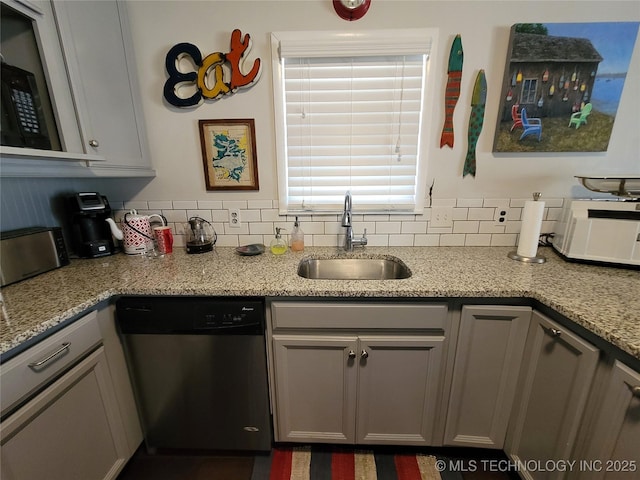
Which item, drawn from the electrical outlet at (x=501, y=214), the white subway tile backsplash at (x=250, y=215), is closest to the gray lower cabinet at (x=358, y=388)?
the white subway tile backsplash at (x=250, y=215)

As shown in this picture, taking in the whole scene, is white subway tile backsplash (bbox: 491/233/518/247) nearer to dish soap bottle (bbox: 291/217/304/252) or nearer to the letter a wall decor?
Result: dish soap bottle (bbox: 291/217/304/252)

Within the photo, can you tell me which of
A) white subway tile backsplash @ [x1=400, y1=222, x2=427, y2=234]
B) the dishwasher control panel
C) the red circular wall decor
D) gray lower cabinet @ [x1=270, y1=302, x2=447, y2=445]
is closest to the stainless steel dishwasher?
the dishwasher control panel

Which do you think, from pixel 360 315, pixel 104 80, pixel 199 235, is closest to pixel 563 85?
pixel 360 315

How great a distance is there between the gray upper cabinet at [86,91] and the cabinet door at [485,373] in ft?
5.80

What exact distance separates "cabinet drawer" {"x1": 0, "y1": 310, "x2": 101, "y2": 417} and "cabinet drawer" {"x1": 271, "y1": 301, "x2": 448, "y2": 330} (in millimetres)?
705

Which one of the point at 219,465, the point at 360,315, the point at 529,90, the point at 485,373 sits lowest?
the point at 219,465

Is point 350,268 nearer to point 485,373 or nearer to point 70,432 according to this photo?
point 485,373

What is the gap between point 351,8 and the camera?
1322 millimetres

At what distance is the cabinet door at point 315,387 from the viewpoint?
3.81 ft

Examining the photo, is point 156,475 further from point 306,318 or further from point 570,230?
point 570,230

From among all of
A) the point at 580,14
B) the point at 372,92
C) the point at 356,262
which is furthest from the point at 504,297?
the point at 580,14

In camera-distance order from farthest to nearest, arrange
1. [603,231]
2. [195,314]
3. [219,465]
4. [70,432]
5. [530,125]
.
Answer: [530,125], [219,465], [603,231], [195,314], [70,432]

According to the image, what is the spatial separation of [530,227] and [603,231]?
28 centimetres

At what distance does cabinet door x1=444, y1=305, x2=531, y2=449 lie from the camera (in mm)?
1096
